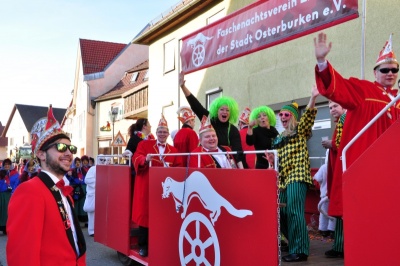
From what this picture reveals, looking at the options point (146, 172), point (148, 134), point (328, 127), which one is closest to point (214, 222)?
point (146, 172)

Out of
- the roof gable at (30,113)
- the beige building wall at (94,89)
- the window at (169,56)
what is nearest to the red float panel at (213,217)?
the window at (169,56)

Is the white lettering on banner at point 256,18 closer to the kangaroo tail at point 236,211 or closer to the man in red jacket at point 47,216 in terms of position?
the kangaroo tail at point 236,211

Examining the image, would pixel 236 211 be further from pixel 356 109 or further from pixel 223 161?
pixel 356 109

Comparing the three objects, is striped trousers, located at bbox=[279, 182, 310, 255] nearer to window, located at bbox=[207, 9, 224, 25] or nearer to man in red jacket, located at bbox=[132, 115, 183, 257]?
man in red jacket, located at bbox=[132, 115, 183, 257]

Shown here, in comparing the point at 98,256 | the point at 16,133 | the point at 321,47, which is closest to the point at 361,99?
the point at 321,47

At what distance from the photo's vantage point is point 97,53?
40.9 metres

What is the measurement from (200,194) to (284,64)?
786 cm

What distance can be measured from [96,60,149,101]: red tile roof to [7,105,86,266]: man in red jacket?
2844 cm

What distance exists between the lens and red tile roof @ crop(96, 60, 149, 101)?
106 ft

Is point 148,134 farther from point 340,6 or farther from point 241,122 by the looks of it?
point 340,6

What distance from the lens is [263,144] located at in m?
5.84

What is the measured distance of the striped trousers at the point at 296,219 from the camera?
4.83 m

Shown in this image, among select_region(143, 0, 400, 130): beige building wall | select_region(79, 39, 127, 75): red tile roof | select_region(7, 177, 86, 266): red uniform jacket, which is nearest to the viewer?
select_region(7, 177, 86, 266): red uniform jacket

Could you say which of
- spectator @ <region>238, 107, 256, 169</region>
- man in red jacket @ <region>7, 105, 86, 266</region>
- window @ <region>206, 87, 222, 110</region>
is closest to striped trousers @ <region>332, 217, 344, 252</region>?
spectator @ <region>238, 107, 256, 169</region>
